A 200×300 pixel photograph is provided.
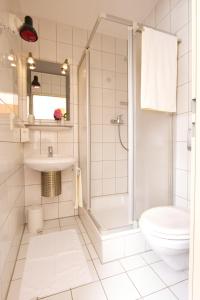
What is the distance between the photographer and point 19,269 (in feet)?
4.09

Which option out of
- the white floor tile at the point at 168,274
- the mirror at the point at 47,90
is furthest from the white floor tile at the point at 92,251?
the mirror at the point at 47,90

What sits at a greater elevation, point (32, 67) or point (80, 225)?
point (32, 67)

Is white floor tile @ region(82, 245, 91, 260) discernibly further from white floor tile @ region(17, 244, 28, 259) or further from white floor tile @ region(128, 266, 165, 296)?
white floor tile @ region(17, 244, 28, 259)

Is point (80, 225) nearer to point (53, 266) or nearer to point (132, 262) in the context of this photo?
point (53, 266)

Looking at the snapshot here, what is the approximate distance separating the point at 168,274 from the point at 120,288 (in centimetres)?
37

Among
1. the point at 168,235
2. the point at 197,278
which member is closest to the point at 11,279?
the point at 168,235

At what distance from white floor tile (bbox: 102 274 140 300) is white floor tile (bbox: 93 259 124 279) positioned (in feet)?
0.12

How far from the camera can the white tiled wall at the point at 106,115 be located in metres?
2.01

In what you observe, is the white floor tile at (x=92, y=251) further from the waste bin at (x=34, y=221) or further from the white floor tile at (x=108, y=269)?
the waste bin at (x=34, y=221)

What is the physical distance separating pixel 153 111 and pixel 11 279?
1.64 meters

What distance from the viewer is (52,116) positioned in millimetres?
2000

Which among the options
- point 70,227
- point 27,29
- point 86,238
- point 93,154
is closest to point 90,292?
point 86,238

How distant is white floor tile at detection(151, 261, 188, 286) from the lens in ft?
3.78

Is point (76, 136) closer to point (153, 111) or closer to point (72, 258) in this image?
point (153, 111)
